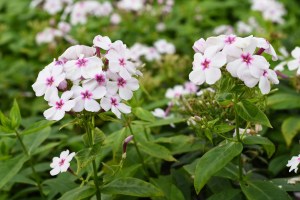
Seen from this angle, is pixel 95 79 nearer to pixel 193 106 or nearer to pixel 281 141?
pixel 193 106

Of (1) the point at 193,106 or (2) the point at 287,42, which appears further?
(2) the point at 287,42

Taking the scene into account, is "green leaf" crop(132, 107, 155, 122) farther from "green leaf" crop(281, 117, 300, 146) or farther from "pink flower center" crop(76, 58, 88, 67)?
"green leaf" crop(281, 117, 300, 146)

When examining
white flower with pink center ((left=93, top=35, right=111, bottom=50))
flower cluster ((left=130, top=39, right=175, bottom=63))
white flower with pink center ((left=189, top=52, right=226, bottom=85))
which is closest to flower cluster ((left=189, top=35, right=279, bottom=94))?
white flower with pink center ((left=189, top=52, right=226, bottom=85))

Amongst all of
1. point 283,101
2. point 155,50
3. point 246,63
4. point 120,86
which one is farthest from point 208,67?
point 155,50

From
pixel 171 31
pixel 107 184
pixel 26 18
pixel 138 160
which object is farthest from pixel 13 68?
pixel 107 184

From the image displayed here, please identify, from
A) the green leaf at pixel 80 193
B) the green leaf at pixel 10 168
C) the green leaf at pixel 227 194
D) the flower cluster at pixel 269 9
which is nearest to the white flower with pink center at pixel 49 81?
the green leaf at pixel 80 193

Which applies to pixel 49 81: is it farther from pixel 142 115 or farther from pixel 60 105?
pixel 142 115

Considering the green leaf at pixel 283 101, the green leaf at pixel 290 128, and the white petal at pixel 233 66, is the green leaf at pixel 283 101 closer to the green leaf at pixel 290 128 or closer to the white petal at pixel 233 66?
the green leaf at pixel 290 128
